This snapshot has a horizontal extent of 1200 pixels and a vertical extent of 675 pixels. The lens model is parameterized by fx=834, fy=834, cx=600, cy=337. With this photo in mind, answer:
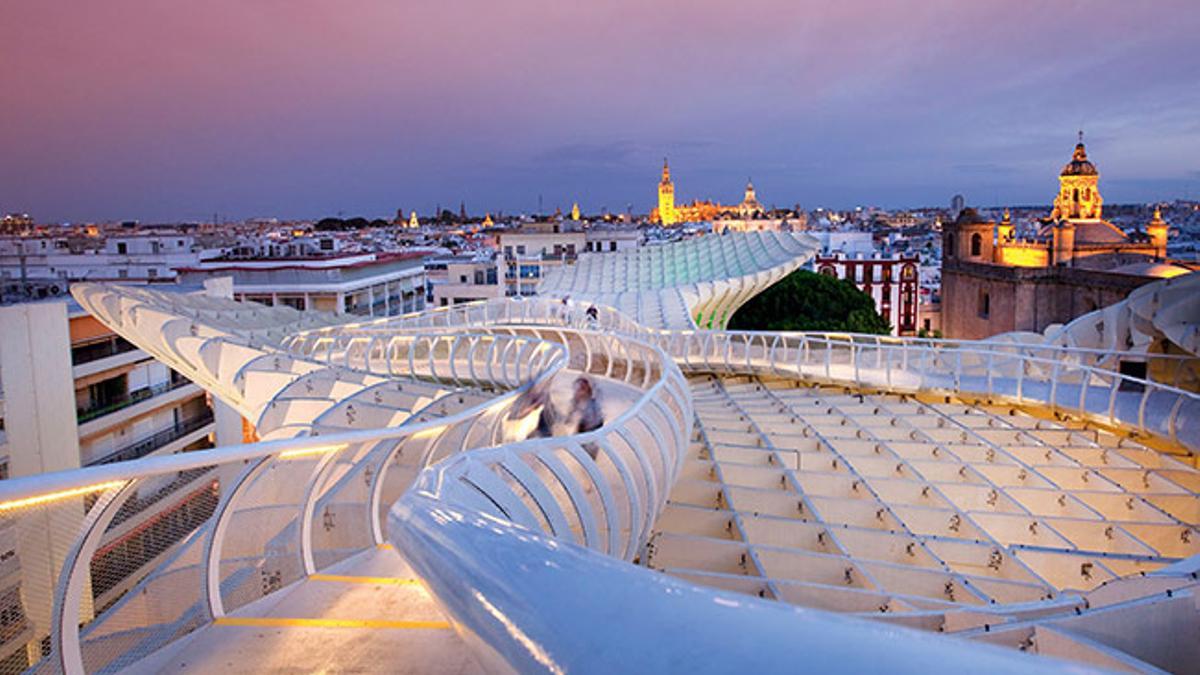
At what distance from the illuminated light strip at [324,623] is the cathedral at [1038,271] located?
40589 mm

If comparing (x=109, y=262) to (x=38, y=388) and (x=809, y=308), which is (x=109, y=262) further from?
(x=809, y=308)

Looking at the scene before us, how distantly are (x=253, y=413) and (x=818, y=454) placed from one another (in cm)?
759

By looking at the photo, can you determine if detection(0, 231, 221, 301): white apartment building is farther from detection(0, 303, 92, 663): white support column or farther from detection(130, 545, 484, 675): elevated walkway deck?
detection(130, 545, 484, 675): elevated walkway deck

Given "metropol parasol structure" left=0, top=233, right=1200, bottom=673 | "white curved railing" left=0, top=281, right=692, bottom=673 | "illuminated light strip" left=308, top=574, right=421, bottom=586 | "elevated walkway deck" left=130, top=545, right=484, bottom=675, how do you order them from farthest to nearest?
"illuminated light strip" left=308, top=574, right=421, bottom=586, "elevated walkway deck" left=130, top=545, right=484, bottom=675, "white curved railing" left=0, top=281, right=692, bottom=673, "metropol parasol structure" left=0, top=233, right=1200, bottom=673

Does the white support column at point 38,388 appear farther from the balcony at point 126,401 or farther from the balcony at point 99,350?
the balcony at point 99,350

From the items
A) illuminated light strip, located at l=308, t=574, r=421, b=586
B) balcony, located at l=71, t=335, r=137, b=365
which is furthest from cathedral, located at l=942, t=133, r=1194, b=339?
illuminated light strip, located at l=308, t=574, r=421, b=586

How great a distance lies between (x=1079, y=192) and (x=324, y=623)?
2927 inches

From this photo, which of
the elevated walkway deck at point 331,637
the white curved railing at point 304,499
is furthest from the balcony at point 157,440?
the elevated walkway deck at point 331,637

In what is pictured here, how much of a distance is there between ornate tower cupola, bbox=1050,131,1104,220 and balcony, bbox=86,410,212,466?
63430 millimetres

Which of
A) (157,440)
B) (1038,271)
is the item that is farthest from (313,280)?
(1038,271)

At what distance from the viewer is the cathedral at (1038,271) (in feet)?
137

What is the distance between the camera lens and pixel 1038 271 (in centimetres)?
4488

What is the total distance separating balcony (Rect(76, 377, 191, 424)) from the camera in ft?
71.4

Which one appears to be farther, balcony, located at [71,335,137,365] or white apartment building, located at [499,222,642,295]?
white apartment building, located at [499,222,642,295]
